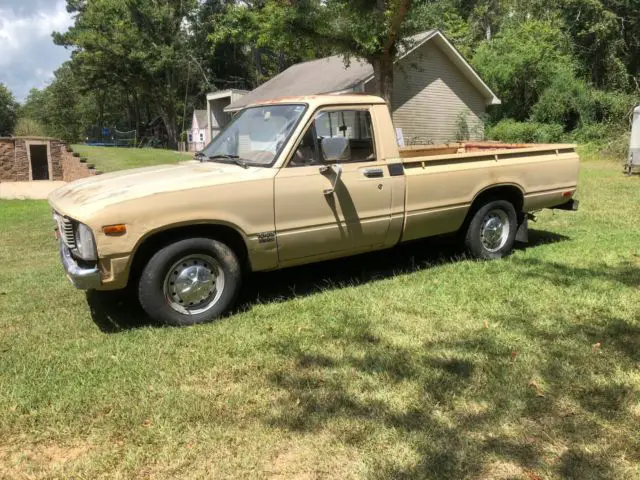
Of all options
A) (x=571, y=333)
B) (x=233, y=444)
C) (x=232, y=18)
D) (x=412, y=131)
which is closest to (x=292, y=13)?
(x=412, y=131)

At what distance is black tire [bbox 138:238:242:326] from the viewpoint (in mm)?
A: 4379

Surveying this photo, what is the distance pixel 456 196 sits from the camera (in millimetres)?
5879

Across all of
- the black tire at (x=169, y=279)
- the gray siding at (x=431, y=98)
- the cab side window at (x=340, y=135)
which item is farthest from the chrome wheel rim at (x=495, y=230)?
the gray siding at (x=431, y=98)

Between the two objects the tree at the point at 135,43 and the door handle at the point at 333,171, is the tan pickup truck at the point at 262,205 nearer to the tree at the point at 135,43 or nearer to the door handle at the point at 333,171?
the door handle at the point at 333,171

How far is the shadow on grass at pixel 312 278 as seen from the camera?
16.2ft

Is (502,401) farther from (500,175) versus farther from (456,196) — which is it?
(500,175)

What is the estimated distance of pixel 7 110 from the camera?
76.3m

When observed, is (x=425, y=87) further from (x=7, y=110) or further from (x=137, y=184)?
(x=7, y=110)

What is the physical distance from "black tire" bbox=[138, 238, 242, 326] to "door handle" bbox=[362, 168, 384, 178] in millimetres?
1444

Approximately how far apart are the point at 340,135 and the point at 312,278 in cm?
158

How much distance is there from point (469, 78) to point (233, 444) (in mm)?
24221

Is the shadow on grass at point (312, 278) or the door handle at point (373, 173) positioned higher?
the door handle at point (373, 173)

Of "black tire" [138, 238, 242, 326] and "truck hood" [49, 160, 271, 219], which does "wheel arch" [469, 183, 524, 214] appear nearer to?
"truck hood" [49, 160, 271, 219]

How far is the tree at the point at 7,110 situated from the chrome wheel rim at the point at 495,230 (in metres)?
78.7
